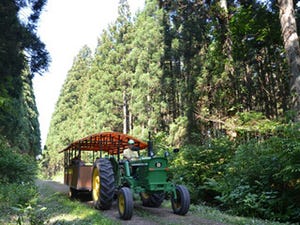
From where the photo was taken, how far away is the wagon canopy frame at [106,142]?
959 cm

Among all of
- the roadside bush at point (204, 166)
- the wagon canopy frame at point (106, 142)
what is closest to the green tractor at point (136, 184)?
the wagon canopy frame at point (106, 142)

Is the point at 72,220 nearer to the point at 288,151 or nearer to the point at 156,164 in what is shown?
the point at 156,164

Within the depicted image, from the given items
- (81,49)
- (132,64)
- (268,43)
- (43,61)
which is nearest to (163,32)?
(132,64)

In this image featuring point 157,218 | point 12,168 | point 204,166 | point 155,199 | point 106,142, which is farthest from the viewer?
point 12,168

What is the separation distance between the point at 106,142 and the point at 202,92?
798 cm

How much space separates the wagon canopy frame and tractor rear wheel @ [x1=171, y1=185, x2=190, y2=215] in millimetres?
2652

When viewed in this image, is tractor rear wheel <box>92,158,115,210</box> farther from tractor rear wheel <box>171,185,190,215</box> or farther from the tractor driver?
tractor rear wheel <box>171,185,190,215</box>

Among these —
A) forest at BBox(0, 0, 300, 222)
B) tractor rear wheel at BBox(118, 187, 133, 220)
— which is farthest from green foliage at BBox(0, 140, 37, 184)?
tractor rear wheel at BBox(118, 187, 133, 220)

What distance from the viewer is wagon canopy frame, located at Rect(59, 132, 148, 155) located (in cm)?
959

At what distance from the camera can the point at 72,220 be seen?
257 inches

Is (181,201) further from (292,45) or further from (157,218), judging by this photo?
(292,45)

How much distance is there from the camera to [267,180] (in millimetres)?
8164

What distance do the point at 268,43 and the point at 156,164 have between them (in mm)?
14036

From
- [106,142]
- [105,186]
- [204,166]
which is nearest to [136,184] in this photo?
[105,186]
